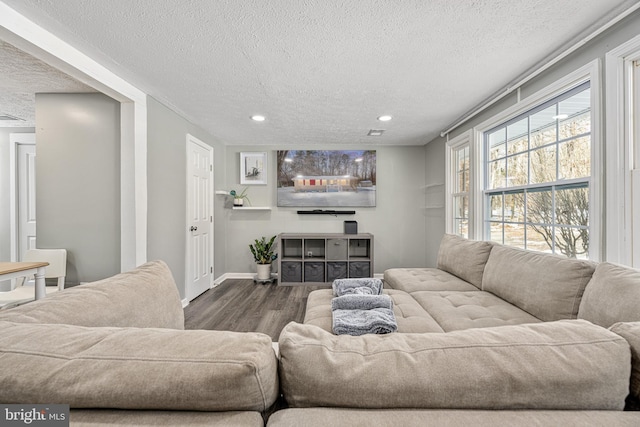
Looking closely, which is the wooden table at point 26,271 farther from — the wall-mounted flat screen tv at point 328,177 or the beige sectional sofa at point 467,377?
the wall-mounted flat screen tv at point 328,177

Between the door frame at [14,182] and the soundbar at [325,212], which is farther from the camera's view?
→ the soundbar at [325,212]

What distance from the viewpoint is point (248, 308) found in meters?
3.34

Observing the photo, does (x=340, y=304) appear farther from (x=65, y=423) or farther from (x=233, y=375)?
(x=65, y=423)

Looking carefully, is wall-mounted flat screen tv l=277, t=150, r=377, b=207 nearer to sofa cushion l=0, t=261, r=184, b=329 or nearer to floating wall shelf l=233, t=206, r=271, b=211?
floating wall shelf l=233, t=206, r=271, b=211

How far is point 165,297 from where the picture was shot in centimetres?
139

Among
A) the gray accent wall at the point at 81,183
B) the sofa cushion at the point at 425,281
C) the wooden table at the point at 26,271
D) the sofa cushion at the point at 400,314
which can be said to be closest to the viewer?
the sofa cushion at the point at 400,314

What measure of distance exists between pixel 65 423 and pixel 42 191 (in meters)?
3.12

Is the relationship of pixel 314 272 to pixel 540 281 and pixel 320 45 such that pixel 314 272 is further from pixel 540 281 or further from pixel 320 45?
pixel 320 45

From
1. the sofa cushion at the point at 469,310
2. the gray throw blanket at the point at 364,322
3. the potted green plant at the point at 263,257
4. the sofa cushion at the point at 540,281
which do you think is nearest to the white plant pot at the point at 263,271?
the potted green plant at the point at 263,257

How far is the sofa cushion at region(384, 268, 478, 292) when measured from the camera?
8.32 feet

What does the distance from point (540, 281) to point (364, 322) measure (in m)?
1.23

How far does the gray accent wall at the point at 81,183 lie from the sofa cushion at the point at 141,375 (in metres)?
2.47

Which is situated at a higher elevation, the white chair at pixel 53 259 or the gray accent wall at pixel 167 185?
the gray accent wall at pixel 167 185

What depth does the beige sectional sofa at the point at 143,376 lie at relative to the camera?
1.96ft
